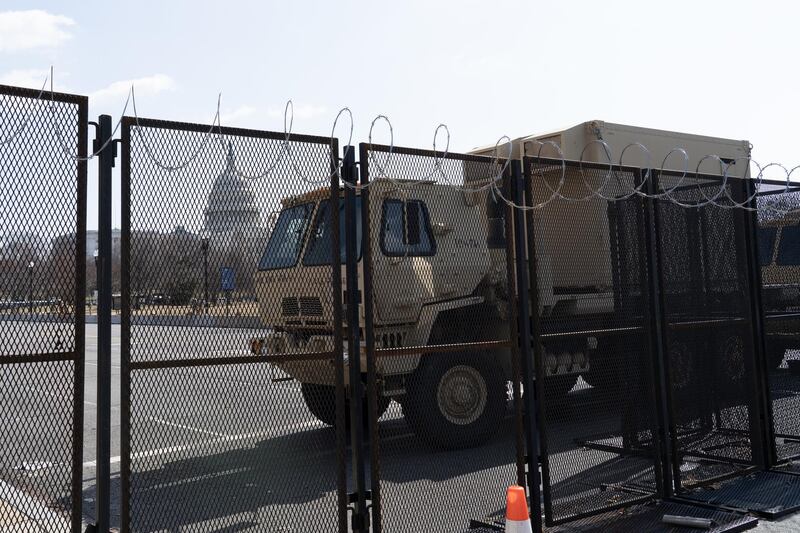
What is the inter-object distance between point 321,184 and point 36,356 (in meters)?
1.95

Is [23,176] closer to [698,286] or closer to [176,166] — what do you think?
[176,166]

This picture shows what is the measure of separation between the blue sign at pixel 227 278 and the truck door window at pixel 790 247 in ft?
27.7

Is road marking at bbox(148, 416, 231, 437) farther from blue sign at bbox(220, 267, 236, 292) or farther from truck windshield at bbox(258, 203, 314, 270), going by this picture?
truck windshield at bbox(258, 203, 314, 270)

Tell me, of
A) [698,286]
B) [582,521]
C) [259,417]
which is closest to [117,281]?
[259,417]

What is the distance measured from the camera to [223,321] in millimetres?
4512

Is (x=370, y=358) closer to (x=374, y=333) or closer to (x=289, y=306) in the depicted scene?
(x=289, y=306)

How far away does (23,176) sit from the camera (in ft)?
12.7

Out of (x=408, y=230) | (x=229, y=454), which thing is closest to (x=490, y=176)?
(x=408, y=230)

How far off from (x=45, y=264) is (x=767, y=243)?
30.5 feet

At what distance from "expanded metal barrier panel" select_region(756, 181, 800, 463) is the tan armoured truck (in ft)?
5.92

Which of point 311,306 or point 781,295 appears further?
point 781,295

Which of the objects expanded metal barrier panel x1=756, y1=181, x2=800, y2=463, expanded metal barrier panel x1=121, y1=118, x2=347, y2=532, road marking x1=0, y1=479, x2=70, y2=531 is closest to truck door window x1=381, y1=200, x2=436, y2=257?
expanded metal barrier panel x1=121, y1=118, x2=347, y2=532

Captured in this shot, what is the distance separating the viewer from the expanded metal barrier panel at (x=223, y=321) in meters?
4.24

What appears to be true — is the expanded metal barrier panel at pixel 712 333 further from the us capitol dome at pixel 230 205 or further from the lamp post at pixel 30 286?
the lamp post at pixel 30 286
